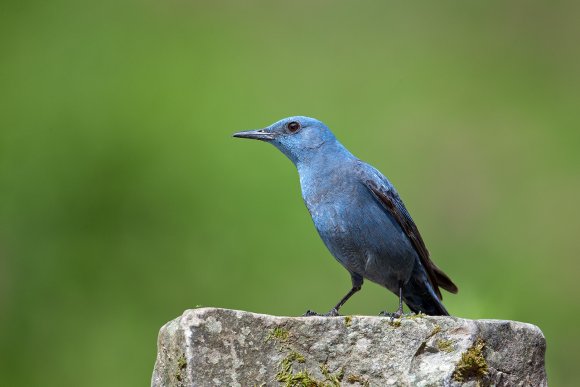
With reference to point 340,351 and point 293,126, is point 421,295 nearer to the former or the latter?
point 293,126

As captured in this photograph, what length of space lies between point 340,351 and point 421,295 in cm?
215

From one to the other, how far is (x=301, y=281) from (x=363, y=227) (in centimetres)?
525

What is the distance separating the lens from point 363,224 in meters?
7.25

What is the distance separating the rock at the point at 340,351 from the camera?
5445 millimetres

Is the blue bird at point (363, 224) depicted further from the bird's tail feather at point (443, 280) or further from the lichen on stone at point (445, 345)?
the lichen on stone at point (445, 345)

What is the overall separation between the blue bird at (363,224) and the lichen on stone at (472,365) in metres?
1.43

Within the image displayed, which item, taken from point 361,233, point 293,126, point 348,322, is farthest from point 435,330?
point 293,126

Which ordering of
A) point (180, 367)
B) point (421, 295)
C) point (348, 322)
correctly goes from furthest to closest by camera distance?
point (421, 295) < point (348, 322) < point (180, 367)

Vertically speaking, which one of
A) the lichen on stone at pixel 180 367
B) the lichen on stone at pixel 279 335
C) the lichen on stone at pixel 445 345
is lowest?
the lichen on stone at pixel 445 345

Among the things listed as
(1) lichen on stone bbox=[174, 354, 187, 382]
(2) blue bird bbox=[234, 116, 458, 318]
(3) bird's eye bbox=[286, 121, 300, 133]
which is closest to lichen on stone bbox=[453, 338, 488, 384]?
(2) blue bird bbox=[234, 116, 458, 318]

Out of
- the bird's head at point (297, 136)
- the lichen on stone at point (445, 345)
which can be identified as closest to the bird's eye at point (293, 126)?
the bird's head at point (297, 136)

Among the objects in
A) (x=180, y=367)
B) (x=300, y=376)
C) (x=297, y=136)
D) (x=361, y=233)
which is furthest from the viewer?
(x=297, y=136)

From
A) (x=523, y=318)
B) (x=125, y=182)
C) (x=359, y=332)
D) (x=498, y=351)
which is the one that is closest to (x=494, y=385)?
(x=498, y=351)

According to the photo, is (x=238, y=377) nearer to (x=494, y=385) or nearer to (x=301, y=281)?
(x=494, y=385)
